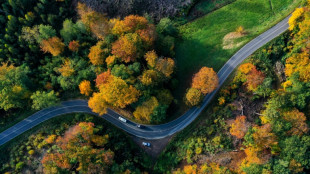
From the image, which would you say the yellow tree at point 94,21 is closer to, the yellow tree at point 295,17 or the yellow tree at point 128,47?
the yellow tree at point 128,47

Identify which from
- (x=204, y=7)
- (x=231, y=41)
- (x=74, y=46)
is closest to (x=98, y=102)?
(x=74, y=46)

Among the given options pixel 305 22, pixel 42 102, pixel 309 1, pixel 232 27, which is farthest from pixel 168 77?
pixel 309 1

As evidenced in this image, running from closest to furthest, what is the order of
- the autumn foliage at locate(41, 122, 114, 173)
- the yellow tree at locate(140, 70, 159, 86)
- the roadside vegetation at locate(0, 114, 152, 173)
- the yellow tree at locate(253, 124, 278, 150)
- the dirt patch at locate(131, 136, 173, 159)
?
1. the yellow tree at locate(253, 124, 278, 150)
2. the autumn foliage at locate(41, 122, 114, 173)
3. the roadside vegetation at locate(0, 114, 152, 173)
4. the yellow tree at locate(140, 70, 159, 86)
5. the dirt patch at locate(131, 136, 173, 159)

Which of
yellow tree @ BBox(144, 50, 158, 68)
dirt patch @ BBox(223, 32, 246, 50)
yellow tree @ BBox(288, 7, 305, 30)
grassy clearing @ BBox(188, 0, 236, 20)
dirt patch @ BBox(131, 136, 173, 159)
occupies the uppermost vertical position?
grassy clearing @ BBox(188, 0, 236, 20)

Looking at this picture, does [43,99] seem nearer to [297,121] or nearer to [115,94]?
[115,94]

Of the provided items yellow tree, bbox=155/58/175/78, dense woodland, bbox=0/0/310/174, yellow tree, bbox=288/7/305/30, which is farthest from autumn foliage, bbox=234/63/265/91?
yellow tree, bbox=155/58/175/78

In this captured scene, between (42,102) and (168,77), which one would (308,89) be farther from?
(42,102)

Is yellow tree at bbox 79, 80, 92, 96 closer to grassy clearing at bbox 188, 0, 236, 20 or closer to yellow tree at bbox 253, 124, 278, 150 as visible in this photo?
grassy clearing at bbox 188, 0, 236, 20
